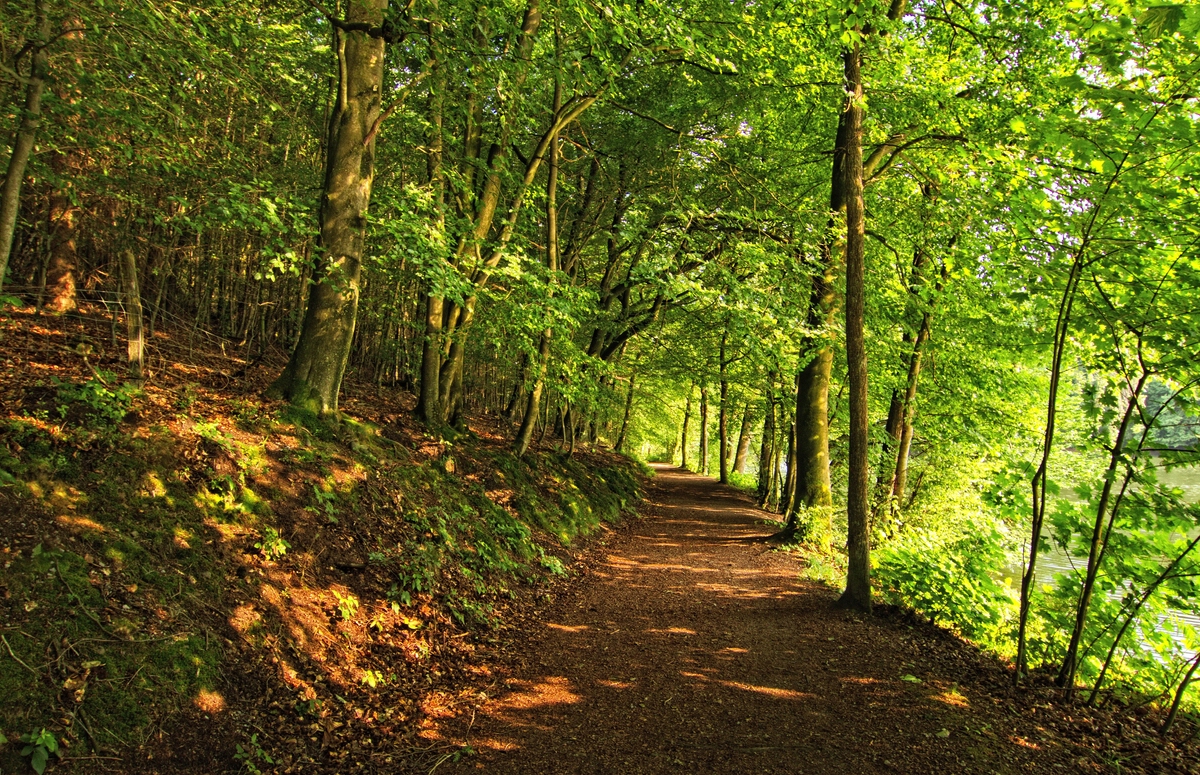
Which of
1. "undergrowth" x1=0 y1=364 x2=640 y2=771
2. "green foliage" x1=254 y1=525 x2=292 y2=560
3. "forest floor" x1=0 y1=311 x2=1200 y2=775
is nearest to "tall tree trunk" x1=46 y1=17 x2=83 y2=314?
"forest floor" x1=0 y1=311 x2=1200 y2=775

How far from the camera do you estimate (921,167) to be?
11172mm

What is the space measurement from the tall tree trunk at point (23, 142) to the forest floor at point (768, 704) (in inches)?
173

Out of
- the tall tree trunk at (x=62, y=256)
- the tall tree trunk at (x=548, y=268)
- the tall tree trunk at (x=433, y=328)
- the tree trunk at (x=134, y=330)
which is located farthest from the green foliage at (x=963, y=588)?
the tall tree trunk at (x=62, y=256)

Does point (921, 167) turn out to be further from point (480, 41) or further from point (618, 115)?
point (480, 41)

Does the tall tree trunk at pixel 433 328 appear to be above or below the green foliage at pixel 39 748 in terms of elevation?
above

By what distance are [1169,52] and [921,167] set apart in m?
6.69

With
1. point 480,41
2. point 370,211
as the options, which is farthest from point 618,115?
point 370,211

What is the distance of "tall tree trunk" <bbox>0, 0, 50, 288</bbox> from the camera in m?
3.70

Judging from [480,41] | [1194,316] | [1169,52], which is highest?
[480,41]

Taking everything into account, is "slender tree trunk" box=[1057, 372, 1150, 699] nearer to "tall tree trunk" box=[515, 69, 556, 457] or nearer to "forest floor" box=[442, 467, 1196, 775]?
"forest floor" box=[442, 467, 1196, 775]

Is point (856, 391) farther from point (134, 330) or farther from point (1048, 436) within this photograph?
point (134, 330)

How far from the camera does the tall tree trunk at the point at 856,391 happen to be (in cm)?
713

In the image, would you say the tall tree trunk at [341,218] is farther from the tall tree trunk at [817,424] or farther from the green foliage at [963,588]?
the tall tree trunk at [817,424]

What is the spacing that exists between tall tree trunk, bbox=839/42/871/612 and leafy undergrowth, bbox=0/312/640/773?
12.8 feet
